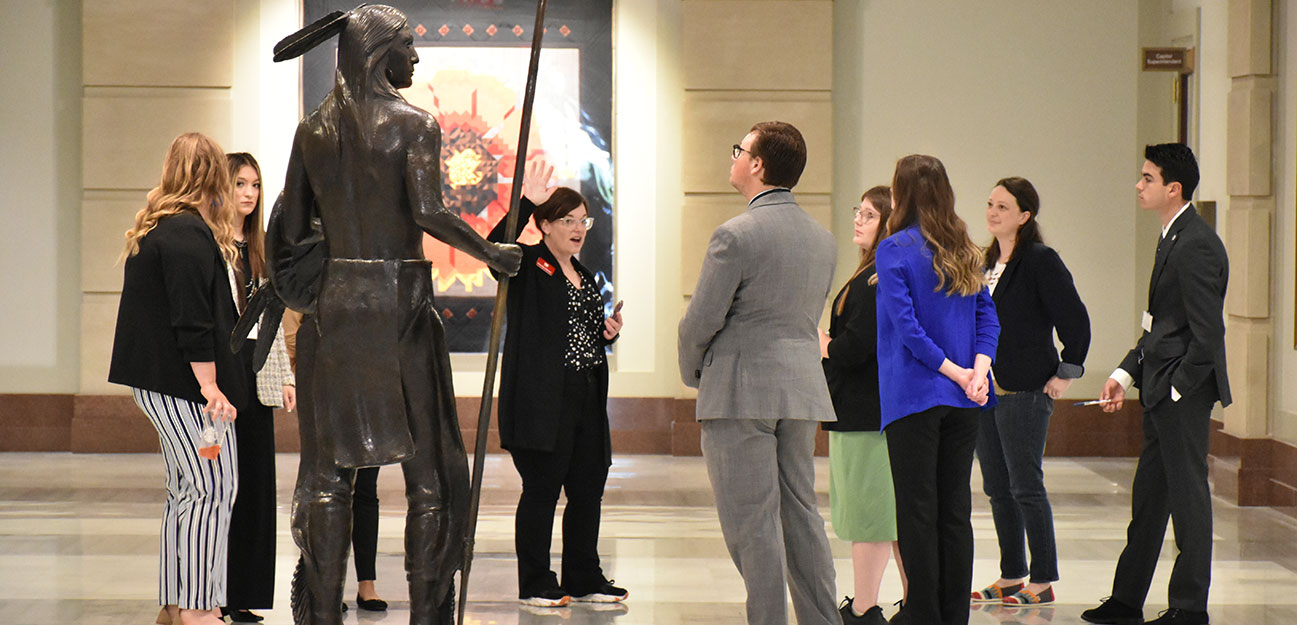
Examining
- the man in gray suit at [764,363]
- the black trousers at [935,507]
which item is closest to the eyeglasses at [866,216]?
the man in gray suit at [764,363]

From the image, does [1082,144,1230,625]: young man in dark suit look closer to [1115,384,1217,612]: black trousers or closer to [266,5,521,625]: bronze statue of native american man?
[1115,384,1217,612]: black trousers

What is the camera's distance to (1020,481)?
5113mm

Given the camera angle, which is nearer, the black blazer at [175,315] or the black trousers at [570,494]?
the black blazer at [175,315]

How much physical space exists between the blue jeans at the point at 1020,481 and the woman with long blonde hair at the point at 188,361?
2.75 metres

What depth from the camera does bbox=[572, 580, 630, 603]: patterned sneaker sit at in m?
5.15

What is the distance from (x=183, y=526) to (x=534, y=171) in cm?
171

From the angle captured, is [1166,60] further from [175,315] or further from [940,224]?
[175,315]

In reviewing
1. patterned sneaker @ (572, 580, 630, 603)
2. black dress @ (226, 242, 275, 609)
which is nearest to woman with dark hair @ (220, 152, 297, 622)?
black dress @ (226, 242, 275, 609)

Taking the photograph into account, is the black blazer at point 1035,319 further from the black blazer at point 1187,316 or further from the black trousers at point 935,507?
the black trousers at point 935,507

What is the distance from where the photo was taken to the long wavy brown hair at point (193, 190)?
14.7 ft

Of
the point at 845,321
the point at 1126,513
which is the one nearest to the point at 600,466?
the point at 845,321

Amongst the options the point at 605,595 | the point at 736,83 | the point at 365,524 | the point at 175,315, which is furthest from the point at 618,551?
the point at 736,83

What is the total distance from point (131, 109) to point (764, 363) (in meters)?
6.22

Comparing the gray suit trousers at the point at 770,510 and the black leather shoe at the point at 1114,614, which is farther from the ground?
the gray suit trousers at the point at 770,510
